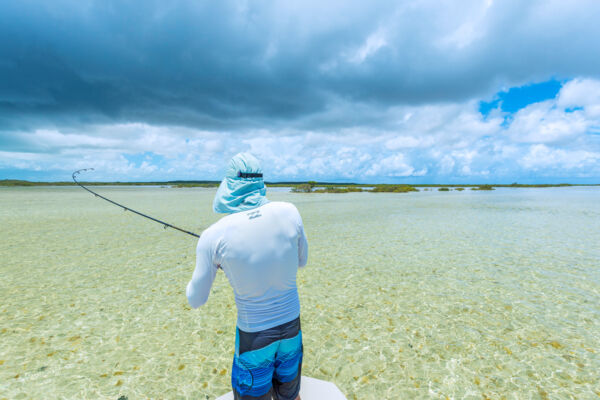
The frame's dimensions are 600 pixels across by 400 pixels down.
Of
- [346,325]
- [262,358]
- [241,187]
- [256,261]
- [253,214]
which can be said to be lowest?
[346,325]

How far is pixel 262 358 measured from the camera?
7.47 feet

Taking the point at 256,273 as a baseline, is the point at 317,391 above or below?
below

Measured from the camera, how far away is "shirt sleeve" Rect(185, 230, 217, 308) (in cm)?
205

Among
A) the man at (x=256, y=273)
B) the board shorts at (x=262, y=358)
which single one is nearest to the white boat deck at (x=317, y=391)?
the man at (x=256, y=273)

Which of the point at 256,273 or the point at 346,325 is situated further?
the point at 346,325

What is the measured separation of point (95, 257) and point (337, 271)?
953 centimetres

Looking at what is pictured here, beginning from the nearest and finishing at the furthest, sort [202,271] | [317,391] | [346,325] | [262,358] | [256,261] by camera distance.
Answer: [256,261], [202,271], [262,358], [317,391], [346,325]

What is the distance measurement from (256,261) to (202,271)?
1.58 feet

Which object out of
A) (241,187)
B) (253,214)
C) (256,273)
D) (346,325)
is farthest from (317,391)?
(241,187)

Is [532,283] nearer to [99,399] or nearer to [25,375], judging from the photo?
[99,399]

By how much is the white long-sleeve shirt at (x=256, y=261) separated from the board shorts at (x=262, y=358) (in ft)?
0.28

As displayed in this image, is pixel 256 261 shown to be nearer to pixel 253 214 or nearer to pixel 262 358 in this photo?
pixel 253 214

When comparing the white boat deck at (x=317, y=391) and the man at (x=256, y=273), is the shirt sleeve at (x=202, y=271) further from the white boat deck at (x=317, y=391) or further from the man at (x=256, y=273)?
the white boat deck at (x=317, y=391)

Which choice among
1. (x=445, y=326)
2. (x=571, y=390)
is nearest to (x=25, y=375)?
(x=445, y=326)
